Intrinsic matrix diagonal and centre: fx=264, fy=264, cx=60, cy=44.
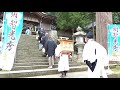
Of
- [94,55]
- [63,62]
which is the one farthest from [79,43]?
[94,55]

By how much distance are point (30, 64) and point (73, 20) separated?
8.85m

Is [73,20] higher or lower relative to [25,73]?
higher

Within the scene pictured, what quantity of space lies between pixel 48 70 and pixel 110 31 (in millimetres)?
2380

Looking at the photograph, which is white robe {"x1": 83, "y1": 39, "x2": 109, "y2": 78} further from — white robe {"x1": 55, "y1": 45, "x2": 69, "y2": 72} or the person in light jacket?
white robe {"x1": 55, "y1": 45, "x2": 69, "y2": 72}

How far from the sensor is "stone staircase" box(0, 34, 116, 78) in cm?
730

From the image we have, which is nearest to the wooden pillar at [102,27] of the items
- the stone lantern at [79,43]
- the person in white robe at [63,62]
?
the stone lantern at [79,43]

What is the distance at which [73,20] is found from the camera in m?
16.9

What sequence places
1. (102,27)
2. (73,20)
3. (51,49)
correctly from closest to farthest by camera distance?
(51,49) → (102,27) → (73,20)

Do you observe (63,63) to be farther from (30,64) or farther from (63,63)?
(30,64)

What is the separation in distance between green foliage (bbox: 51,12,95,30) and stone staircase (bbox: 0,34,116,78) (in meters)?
5.71

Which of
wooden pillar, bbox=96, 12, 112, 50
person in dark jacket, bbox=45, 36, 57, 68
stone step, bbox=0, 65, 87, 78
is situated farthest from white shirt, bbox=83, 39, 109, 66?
wooden pillar, bbox=96, 12, 112, 50

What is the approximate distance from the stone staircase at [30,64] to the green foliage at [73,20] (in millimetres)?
5705
